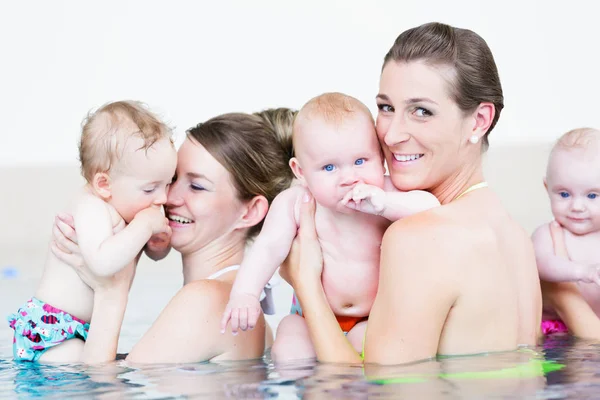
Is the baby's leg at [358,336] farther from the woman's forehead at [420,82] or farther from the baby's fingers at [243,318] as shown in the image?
the woman's forehead at [420,82]

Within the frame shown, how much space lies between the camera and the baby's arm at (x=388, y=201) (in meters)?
2.91

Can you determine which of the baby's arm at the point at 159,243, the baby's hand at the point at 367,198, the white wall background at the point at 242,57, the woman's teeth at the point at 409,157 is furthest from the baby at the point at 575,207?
the white wall background at the point at 242,57

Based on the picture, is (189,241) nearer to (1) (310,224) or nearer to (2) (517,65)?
(1) (310,224)

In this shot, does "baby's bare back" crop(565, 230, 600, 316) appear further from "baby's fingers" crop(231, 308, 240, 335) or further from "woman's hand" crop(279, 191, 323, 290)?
"baby's fingers" crop(231, 308, 240, 335)

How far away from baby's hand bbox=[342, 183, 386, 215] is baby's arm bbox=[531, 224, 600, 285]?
87 cm

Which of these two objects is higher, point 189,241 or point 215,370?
point 189,241

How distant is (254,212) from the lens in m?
3.55

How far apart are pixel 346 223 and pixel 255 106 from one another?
25.7ft

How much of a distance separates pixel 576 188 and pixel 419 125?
0.89m

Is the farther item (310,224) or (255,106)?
(255,106)

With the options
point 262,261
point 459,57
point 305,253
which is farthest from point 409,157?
point 262,261

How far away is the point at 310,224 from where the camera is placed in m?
3.17

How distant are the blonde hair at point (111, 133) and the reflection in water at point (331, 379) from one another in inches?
26.8

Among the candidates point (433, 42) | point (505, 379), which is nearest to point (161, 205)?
point (433, 42)
